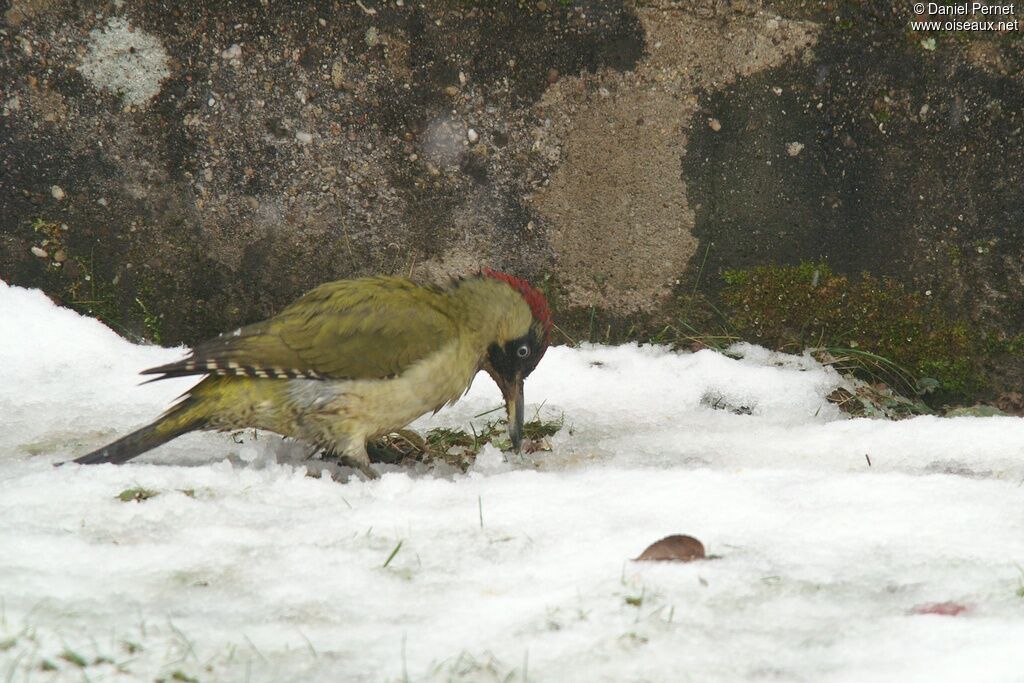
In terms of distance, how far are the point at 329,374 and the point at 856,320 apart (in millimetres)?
2457

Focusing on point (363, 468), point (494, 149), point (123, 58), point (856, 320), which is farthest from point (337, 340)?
point (856, 320)

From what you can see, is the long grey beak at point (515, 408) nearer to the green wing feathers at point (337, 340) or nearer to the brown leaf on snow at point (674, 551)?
the green wing feathers at point (337, 340)

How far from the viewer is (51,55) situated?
15.0ft

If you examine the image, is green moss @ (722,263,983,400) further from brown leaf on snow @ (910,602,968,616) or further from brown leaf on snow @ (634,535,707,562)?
brown leaf on snow @ (910,602,968,616)

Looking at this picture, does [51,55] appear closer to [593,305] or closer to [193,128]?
[193,128]

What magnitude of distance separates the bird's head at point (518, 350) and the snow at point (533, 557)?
21cm

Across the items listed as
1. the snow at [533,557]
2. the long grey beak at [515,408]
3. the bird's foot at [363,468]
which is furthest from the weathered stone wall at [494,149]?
the bird's foot at [363,468]

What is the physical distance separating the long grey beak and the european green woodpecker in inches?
8.7

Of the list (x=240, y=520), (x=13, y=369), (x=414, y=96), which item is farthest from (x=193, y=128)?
(x=240, y=520)

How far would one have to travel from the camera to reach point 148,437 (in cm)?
353

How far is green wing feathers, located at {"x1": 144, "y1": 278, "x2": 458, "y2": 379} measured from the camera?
11.7 ft

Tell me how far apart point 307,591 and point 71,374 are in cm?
253

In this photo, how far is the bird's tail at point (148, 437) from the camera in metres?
3.46

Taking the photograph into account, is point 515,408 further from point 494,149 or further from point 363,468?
point 494,149
